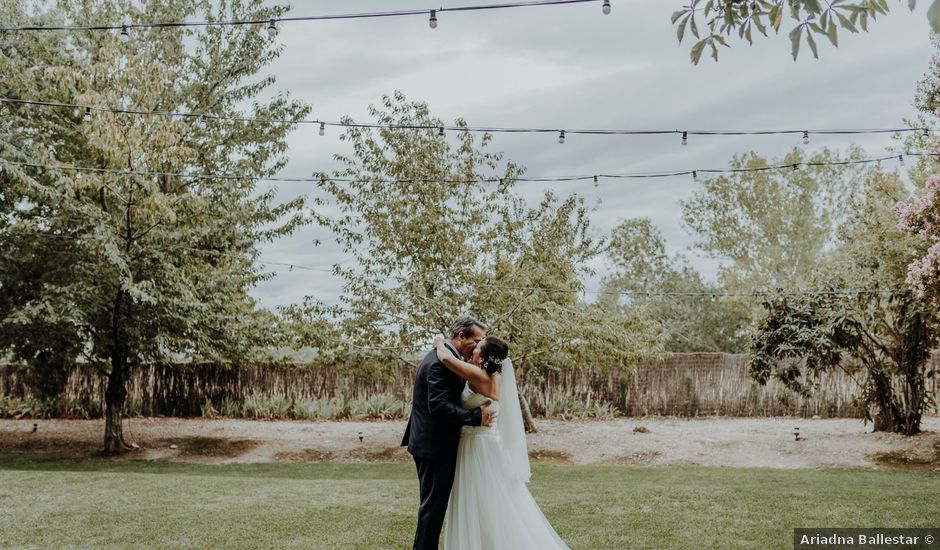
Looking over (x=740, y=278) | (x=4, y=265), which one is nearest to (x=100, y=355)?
(x=4, y=265)

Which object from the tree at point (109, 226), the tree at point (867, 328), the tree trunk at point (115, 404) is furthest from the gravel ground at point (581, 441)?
the tree at point (109, 226)

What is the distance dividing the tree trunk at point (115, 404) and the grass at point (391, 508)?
316 cm

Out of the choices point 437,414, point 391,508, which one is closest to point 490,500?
point 437,414

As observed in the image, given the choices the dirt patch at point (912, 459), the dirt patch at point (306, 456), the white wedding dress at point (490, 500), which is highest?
the white wedding dress at point (490, 500)

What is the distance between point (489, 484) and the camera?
5363mm

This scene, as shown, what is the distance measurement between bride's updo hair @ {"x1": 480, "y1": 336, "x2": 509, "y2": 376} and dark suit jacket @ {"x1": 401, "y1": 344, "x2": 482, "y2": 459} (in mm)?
208

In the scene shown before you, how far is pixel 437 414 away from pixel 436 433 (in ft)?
0.56

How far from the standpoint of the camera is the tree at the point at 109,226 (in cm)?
1217

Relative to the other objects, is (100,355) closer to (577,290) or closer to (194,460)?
(194,460)

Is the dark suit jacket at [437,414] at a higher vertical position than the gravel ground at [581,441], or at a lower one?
higher

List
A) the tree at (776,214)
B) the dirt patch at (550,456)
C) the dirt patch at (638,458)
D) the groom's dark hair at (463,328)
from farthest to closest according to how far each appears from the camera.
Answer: the tree at (776,214), the dirt patch at (550,456), the dirt patch at (638,458), the groom's dark hair at (463,328)

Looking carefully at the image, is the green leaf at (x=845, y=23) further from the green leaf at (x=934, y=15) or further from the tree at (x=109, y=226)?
the tree at (x=109, y=226)

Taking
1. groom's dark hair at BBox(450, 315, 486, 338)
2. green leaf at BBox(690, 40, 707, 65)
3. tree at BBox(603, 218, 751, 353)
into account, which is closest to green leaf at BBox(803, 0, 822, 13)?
green leaf at BBox(690, 40, 707, 65)

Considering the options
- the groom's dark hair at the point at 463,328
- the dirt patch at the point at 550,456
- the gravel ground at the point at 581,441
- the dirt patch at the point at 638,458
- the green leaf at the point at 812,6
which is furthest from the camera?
the dirt patch at the point at 550,456
